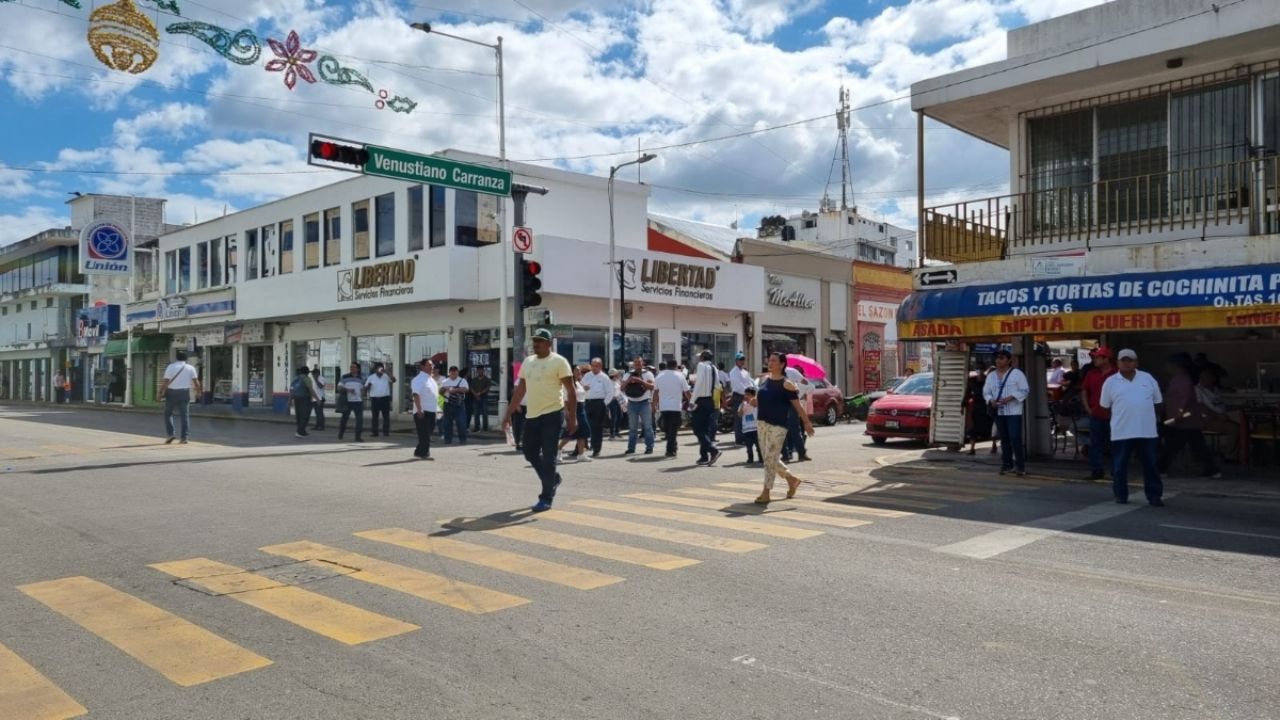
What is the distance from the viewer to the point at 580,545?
7.68 meters

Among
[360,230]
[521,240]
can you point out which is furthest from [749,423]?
[360,230]

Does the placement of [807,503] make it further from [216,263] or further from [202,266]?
[202,266]

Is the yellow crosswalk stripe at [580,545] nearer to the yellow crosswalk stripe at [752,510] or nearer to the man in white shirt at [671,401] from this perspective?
the yellow crosswalk stripe at [752,510]

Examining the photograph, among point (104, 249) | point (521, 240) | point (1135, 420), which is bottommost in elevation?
point (1135, 420)

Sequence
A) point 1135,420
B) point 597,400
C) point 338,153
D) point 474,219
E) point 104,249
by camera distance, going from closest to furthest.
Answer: point 1135,420 → point 338,153 → point 597,400 → point 474,219 → point 104,249

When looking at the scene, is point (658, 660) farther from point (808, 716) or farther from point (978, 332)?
point (978, 332)

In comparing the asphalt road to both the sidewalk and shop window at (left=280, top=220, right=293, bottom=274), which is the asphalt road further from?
shop window at (left=280, top=220, right=293, bottom=274)

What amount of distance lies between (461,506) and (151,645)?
4856 mm

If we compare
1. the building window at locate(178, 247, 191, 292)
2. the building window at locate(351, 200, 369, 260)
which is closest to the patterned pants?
the building window at locate(351, 200, 369, 260)

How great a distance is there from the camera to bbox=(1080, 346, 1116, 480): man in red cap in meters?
11.9

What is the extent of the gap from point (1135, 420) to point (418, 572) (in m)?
7.73

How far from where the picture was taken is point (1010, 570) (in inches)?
268

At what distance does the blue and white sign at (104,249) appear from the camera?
37.8m

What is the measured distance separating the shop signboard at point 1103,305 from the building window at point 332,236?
20447mm
